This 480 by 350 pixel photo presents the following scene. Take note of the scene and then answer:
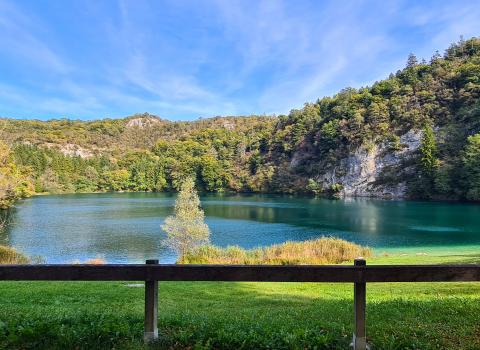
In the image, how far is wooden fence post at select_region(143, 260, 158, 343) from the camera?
4448 millimetres

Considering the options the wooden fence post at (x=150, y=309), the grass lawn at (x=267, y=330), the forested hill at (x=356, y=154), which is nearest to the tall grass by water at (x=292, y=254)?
the grass lawn at (x=267, y=330)

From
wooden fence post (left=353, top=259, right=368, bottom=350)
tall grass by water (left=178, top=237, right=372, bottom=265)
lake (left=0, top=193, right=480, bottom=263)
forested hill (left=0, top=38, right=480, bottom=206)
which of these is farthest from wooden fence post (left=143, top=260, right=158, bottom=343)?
forested hill (left=0, top=38, right=480, bottom=206)

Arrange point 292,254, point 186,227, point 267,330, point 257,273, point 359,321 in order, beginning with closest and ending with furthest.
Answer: point 257,273 < point 359,321 < point 267,330 < point 292,254 < point 186,227

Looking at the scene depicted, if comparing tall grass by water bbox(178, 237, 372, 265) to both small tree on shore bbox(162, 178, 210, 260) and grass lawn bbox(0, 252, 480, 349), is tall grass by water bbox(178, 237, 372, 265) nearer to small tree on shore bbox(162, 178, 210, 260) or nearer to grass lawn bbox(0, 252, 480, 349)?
small tree on shore bbox(162, 178, 210, 260)

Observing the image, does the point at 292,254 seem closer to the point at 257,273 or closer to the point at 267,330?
the point at 267,330

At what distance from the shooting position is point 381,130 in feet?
358

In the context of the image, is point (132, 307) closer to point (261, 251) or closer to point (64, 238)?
point (261, 251)

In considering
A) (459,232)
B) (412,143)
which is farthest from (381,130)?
(459,232)

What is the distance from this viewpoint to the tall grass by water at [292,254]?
2638cm

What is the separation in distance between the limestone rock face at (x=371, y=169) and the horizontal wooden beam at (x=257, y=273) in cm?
9804

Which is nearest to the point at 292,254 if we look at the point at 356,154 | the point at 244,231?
the point at 244,231

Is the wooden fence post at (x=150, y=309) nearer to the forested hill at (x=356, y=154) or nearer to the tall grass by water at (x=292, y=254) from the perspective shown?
the tall grass by water at (x=292, y=254)

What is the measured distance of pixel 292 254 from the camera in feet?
89.9

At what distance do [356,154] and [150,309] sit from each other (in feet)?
372
